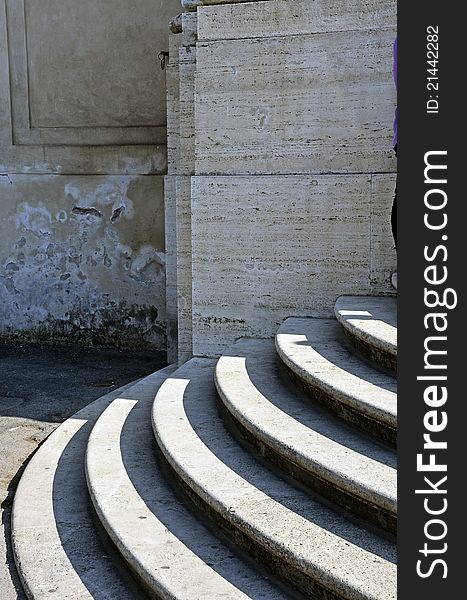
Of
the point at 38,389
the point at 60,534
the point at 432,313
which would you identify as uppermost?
the point at 432,313

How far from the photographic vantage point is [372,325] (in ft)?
13.2

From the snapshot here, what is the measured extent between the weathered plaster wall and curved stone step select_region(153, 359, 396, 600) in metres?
3.17

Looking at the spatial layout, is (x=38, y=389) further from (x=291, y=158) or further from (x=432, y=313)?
(x=432, y=313)

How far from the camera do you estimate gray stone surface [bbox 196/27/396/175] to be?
489cm

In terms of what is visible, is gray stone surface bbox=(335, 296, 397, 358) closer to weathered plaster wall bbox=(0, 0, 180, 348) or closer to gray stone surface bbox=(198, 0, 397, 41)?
gray stone surface bbox=(198, 0, 397, 41)

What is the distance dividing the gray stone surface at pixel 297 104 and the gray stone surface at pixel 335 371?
3.22 ft

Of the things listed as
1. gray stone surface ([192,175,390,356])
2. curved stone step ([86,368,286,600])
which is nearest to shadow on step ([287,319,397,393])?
gray stone surface ([192,175,390,356])

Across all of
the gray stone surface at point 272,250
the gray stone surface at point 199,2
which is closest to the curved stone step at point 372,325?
the gray stone surface at point 272,250

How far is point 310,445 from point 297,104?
2436 millimetres

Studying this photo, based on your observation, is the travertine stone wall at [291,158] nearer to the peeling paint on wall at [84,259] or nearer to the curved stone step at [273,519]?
the curved stone step at [273,519]

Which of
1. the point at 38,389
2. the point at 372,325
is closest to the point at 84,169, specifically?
the point at 38,389

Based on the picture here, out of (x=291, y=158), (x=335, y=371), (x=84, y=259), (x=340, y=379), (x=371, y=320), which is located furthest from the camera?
(x=84, y=259)

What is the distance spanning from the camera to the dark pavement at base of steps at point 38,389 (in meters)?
3.96

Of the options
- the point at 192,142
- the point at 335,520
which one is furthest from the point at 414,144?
the point at 192,142
